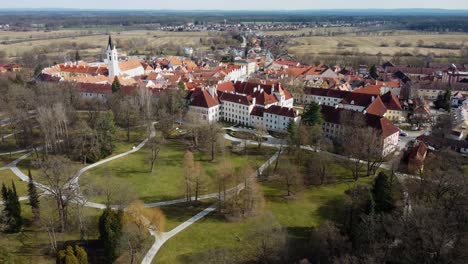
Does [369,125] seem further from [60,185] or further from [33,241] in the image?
[33,241]

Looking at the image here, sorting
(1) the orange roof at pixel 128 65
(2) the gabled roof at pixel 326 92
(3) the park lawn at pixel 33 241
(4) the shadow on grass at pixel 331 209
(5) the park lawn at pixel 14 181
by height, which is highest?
(1) the orange roof at pixel 128 65

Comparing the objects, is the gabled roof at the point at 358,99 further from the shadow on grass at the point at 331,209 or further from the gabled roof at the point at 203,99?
the shadow on grass at the point at 331,209

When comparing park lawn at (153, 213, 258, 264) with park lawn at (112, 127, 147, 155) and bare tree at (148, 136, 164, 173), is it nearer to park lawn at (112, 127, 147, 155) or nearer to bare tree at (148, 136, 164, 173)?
bare tree at (148, 136, 164, 173)

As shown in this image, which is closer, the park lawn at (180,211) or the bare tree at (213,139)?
the park lawn at (180,211)

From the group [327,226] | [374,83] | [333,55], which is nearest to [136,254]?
[327,226]

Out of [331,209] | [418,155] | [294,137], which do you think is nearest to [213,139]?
[294,137]

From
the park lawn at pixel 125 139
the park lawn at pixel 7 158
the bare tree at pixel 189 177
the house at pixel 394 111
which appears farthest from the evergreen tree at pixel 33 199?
the house at pixel 394 111
